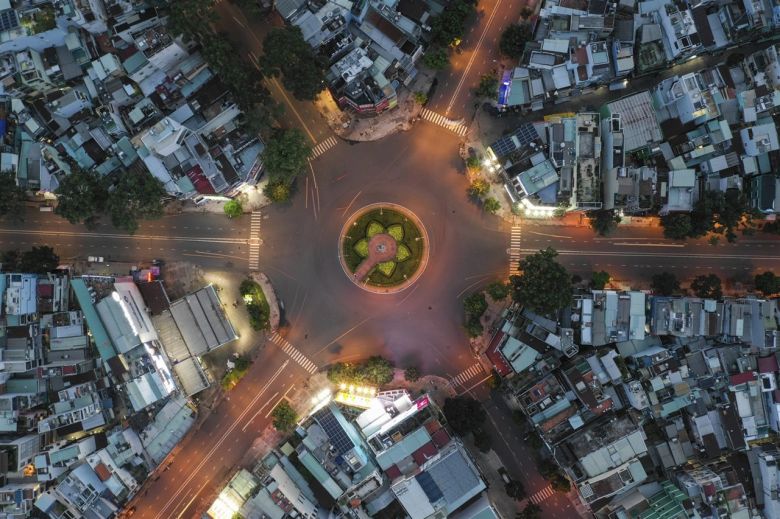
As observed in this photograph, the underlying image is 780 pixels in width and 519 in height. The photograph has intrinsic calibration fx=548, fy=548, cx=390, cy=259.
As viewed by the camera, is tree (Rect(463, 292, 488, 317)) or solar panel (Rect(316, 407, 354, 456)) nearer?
solar panel (Rect(316, 407, 354, 456))

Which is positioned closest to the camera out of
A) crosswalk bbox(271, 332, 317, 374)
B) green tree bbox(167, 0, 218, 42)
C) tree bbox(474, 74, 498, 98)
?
green tree bbox(167, 0, 218, 42)

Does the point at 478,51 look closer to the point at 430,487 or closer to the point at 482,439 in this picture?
the point at 482,439

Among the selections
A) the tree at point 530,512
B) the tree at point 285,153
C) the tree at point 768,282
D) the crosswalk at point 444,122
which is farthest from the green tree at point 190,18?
the tree at point 768,282

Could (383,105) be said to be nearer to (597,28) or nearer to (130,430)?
(597,28)

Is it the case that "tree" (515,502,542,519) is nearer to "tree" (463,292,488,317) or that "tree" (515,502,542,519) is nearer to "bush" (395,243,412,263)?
"tree" (463,292,488,317)

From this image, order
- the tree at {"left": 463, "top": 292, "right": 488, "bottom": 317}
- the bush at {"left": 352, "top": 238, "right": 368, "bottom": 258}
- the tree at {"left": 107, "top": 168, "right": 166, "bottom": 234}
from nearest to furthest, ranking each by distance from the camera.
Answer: the tree at {"left": 107, "top": 168, "right": 166, "bottom": 234} < the tree at {"left": 463, "top": 292, "right": 488, "bottom": 317} < the bush at {"left": 352, "top": 238, "right": 368, "bottom": 258}

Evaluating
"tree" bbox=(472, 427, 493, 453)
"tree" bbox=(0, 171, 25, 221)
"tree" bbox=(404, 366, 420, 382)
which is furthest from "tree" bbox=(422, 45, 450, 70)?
"tree" bbox=(0, 171, 25, 221)

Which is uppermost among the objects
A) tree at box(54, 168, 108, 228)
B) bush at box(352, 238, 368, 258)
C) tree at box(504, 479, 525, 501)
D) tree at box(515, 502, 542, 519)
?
tree at box(54, 168, 108, 228)

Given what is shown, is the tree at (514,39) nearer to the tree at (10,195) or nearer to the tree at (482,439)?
the tree at (482,439)

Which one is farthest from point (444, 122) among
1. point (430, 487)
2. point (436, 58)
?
point (430, 487)
